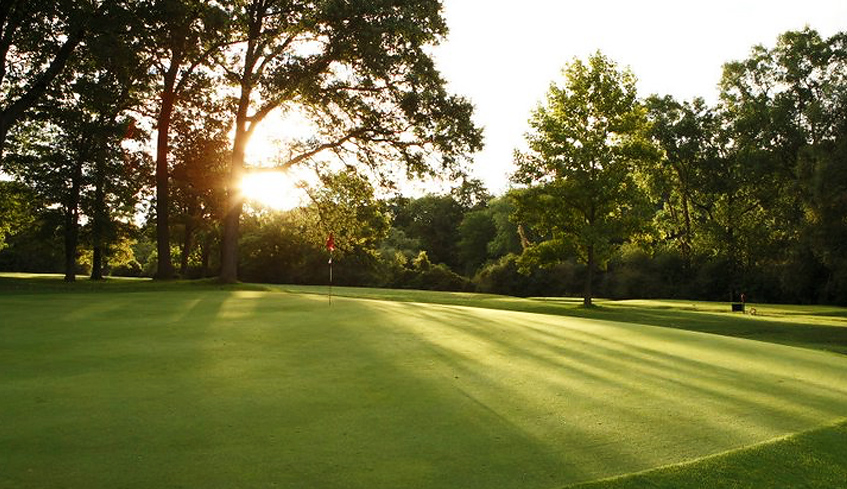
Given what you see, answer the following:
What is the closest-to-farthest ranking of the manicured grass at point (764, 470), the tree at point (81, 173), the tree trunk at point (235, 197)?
the manicured grass at point (764, 470)
the tree trunk at point (235, 197)
the tree at point (81, 173)

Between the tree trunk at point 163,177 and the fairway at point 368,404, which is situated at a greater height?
the tree trunk at point 163,177

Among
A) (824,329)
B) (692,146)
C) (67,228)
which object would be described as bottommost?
(824,329)

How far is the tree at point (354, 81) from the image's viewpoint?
24078 mm

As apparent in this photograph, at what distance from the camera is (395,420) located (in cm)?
556

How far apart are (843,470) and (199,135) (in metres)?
33.8

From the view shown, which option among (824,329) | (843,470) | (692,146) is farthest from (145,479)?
(692,146)

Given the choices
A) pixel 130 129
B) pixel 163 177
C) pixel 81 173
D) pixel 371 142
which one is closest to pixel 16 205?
pixel 81 173

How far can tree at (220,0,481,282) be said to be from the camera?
24078 mm

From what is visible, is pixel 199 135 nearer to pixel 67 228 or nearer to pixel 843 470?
pixel 67 228

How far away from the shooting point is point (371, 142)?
27.9m

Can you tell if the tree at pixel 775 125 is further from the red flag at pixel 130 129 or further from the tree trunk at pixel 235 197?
the red flag at pixel 130 129

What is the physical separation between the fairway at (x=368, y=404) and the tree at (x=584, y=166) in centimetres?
1897

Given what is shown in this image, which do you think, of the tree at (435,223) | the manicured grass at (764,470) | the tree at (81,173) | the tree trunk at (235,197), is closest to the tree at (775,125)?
the tree trunk at (235,197)

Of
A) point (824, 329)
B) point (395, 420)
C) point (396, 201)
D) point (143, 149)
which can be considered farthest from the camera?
point (143, 149)
